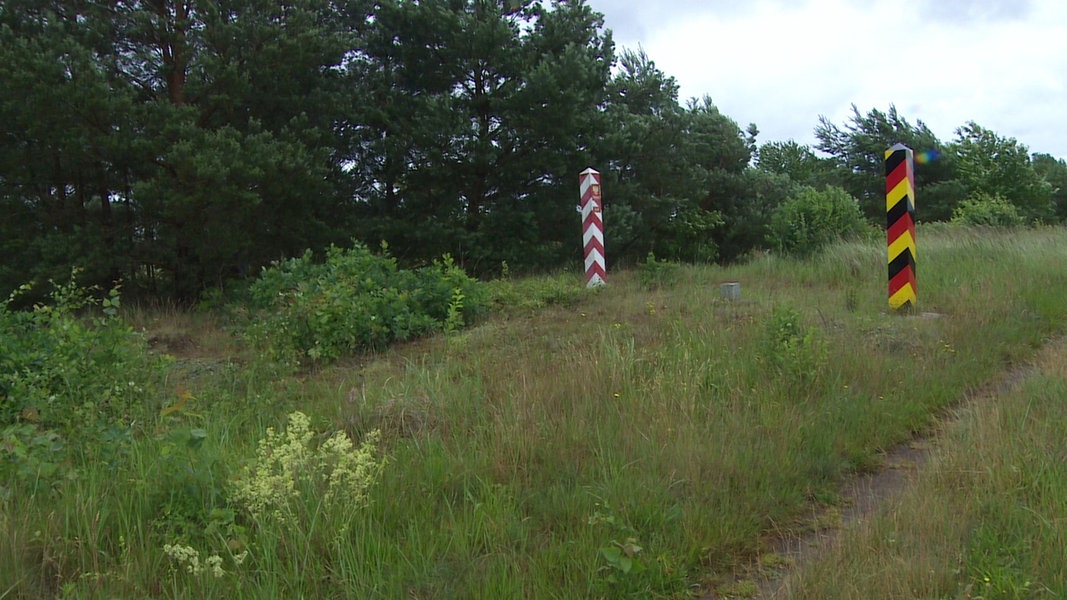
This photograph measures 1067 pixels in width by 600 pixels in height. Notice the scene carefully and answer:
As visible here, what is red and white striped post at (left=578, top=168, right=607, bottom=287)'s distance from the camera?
1016cm

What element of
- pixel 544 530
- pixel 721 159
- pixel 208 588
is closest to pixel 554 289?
pixel 544 530

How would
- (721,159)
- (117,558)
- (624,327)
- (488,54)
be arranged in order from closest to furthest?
(117,558)
(624,327)
(488,54)
(721,159)

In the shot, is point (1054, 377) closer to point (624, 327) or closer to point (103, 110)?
point (624, 327)

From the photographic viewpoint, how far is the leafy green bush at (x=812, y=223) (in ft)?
42.8

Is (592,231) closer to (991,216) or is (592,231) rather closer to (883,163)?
(991,216)

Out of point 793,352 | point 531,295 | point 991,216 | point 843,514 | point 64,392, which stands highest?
point 991,216

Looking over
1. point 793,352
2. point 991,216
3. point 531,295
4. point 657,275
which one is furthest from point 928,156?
point 793,352

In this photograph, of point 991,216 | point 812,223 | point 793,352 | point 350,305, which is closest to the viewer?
point 793,352

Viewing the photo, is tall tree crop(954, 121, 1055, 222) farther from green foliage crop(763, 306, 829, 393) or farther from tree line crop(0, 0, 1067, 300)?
green foliage crop(763, 306, 829, 393)

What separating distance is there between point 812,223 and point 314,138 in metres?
8.68

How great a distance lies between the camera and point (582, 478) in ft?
10.5

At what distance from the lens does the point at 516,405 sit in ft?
13.0

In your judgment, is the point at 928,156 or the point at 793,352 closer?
the point at 793,352

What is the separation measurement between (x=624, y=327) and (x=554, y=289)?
269 cm
